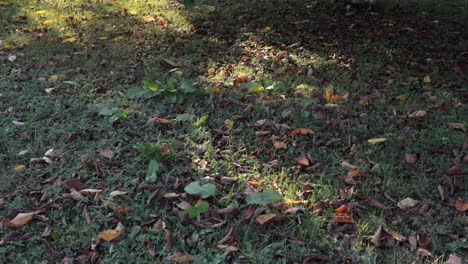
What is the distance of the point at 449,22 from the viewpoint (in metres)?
6.11

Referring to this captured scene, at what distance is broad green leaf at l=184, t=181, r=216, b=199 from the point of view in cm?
286

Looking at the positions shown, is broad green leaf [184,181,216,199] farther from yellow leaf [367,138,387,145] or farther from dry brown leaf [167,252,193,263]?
yellow leaf [367,138,387,145]

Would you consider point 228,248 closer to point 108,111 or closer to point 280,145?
point 280,145

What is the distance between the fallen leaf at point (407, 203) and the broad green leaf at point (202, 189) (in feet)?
3.69

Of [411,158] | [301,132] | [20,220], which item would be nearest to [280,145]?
[301,132]

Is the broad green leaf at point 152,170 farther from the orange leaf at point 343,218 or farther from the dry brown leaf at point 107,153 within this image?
the orange leaf at point 343,218

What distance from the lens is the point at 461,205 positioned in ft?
9.34

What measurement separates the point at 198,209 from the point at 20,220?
99 centimetres

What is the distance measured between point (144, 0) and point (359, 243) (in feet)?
18.9

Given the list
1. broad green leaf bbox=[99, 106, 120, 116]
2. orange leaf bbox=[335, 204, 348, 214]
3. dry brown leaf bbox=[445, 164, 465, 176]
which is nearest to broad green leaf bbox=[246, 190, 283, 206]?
orange leaf bbox=[335, 204, 348, 214]

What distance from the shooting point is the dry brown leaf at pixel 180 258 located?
240cm

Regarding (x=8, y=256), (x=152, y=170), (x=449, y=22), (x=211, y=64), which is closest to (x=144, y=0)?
(x=211, y=64)

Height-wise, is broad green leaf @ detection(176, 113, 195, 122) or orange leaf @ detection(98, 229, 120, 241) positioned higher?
broad green leaf @ detection(176, 113, 195, 122)

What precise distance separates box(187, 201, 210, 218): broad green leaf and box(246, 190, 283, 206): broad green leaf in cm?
26
